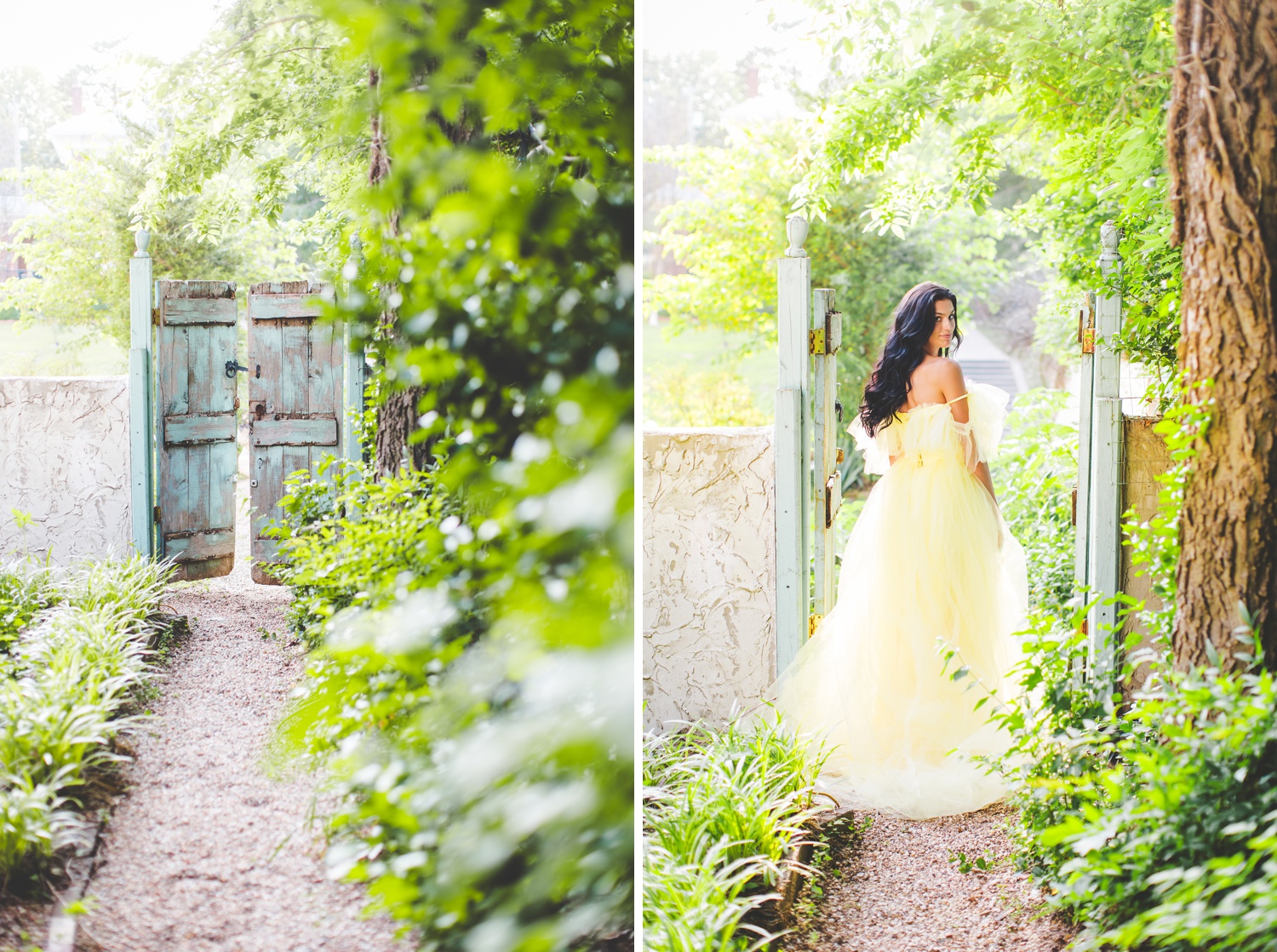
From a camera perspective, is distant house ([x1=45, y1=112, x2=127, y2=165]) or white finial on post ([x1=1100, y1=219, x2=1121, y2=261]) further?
white finial on post ([x1=1100, y1=219, x2=1121, y2=261])

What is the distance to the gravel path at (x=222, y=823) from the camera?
107 centimetres

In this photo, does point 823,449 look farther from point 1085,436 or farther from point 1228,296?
point 1228,296

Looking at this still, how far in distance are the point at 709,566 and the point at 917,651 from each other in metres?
0.47

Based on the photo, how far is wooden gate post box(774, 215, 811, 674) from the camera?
1.78 meters

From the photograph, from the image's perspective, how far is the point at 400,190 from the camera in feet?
3.95

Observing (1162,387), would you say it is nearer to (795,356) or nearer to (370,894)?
(795,356)

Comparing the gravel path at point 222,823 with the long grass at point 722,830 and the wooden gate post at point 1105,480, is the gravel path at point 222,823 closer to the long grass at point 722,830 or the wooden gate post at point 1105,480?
the long grass at point 722,830

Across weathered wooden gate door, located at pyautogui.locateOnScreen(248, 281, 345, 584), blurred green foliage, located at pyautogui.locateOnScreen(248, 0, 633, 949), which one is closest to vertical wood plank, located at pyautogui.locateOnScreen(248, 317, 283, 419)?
weathered wooden gate door, located at pyautogui.locateOnScreen(248, 281, 345, 584)

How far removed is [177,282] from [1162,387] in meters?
1.36

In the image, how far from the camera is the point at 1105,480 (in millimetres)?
1392

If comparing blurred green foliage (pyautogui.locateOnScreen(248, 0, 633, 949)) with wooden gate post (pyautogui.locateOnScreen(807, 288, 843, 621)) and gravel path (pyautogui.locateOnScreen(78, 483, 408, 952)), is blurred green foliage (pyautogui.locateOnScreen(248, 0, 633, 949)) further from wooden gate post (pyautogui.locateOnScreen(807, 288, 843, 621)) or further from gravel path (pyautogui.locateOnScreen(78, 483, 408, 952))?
wooden gate post (pyautogui.locateOnScreen(807, 288, 843, 621))

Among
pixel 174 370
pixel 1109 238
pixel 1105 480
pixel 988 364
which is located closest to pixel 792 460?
pixel 1105 480

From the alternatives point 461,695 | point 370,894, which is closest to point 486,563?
point 461,695

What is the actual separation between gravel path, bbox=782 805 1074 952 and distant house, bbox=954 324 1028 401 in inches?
54.0
